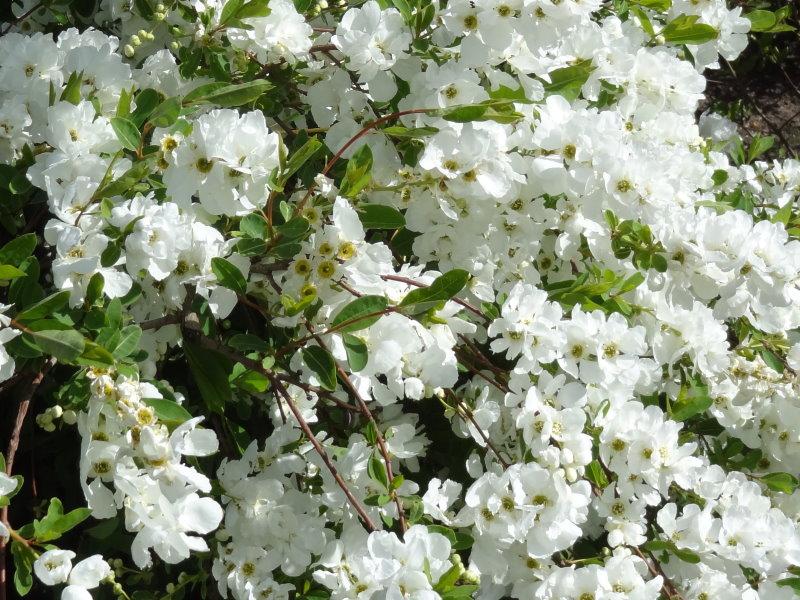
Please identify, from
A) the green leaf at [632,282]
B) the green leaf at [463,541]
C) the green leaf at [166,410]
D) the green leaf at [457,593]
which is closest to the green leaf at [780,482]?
the green leaf at [632,282]

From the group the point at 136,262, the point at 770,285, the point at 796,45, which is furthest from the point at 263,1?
the point at 796,45

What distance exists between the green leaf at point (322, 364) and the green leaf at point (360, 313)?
0.07 meters

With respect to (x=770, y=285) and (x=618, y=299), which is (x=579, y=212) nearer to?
(x=618, y=299)

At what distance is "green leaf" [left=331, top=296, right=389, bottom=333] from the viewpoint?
1.60m

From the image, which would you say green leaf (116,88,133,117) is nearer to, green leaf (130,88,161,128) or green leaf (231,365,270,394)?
green leaf (130,88,161,128)

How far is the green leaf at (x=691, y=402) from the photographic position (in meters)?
2.06

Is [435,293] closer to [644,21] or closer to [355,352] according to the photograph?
[355,352]

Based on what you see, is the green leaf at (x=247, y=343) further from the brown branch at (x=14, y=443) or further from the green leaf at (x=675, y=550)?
the green leaf at (x=675, y=550)

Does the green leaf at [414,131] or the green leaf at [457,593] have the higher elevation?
the green leaf at [414,131]

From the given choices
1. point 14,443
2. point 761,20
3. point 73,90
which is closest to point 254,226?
point 73,90

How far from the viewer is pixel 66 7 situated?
2.58 m

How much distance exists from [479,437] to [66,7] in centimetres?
175

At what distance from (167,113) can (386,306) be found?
59cm

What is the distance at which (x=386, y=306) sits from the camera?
1.62m
